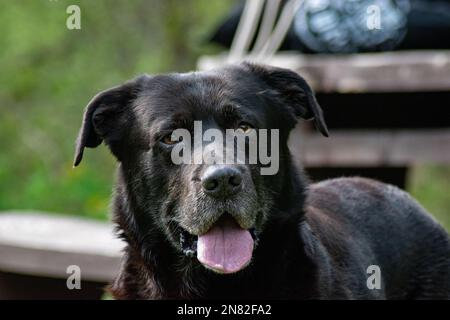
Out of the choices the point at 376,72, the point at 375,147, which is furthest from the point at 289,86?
the point at 375,147

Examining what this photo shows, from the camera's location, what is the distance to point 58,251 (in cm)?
659

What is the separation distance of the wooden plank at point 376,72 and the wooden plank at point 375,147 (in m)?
0.45

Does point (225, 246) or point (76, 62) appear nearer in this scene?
point (225, 246)

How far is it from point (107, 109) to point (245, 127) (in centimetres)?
67

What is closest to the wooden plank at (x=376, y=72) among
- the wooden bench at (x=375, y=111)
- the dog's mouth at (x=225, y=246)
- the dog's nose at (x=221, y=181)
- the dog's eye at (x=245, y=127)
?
the wooden bench at (x=375, y=111)

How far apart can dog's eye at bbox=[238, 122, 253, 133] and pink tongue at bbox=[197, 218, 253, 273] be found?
39 centimetres

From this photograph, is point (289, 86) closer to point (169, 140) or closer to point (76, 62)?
point (169, 140)

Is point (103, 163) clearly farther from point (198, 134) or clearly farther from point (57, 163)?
point (198, 134)

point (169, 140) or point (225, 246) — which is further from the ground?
point (169, 140)

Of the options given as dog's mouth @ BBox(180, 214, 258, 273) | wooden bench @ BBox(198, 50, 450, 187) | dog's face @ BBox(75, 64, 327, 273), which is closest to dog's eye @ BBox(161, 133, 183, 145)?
dog's face @ BBox(75, 64, 327, 273)

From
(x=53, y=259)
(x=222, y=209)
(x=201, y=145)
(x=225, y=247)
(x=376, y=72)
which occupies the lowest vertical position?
(x=225, y=247)

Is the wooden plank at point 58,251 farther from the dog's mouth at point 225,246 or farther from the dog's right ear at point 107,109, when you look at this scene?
the dog's mouth at point 225,246
